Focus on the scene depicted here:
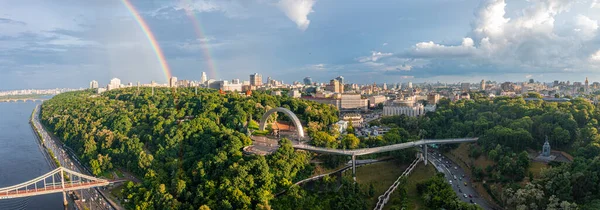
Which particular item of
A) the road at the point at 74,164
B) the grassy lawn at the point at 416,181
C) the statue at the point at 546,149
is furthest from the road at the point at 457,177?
the road at the point at 74,164

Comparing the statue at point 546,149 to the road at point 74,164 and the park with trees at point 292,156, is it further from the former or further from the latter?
the road at point 74,164

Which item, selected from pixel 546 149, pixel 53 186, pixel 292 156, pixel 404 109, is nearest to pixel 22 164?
pixel 53 186

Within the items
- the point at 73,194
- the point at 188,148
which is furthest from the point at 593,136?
the point at 73,194

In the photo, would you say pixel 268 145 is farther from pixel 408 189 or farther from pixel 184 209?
pixel 408 189

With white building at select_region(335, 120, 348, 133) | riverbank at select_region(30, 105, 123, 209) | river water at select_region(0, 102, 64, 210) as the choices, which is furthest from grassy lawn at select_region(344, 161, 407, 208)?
river water at select_region(0, 102, 64, 210)

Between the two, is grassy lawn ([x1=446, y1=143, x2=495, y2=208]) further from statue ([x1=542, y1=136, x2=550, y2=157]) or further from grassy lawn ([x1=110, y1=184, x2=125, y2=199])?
grassy lawn ([x1=110, y1=184, x2=125, y2=199])

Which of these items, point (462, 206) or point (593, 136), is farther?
point (593, 136)

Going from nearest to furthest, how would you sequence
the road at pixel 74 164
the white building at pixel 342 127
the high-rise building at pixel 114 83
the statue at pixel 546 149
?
the road at pixel 74 164 < the statue at pixel 546 149 < the white building at pixel 342 127 < the high-rise building at pixel 114 83
